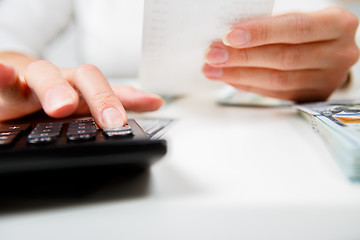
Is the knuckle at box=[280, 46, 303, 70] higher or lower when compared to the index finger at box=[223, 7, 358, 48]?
lower

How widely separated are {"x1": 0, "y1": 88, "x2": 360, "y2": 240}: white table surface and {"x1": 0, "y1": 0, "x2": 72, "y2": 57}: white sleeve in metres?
0.70

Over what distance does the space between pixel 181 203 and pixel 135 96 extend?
0.27m

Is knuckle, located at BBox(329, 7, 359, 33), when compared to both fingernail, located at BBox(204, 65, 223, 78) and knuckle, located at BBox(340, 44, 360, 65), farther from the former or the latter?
fingernail, located at BBox(204, 65, 223, 78)

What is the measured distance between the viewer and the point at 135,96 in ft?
1.42

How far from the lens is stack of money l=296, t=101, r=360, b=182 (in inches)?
8.1

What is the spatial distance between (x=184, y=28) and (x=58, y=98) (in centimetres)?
23

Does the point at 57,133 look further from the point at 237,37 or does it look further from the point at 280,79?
the point at 280,79

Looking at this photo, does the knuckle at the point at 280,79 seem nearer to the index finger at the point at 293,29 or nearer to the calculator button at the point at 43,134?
the index finger at the point at 293,29

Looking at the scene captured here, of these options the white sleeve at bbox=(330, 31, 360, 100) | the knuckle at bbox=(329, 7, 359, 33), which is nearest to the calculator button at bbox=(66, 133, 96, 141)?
the knuckle at bbox=(329, 7, 359, 33)

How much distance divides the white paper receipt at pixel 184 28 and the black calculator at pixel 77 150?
0.23m

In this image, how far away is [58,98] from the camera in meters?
0.27

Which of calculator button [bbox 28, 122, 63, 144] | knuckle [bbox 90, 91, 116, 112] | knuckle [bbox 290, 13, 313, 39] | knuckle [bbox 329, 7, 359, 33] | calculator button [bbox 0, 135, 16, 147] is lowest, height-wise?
calculator button [bbox 0, 135, 16, 147]

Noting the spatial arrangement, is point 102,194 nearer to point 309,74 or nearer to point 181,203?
point 181,203

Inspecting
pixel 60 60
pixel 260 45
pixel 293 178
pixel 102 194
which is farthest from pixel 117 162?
pixel 60 60
